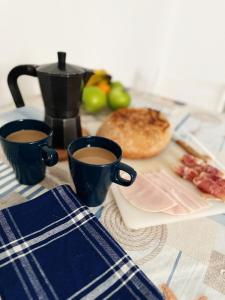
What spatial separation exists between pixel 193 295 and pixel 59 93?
1.44 feet

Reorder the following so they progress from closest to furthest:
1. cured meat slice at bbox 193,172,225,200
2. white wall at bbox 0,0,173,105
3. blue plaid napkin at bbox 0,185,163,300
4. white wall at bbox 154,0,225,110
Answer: blue plaid napkin at bbox 0,185,163,300 → cured meat slice at bbox 193,172,225,200 → white wall at bbox 0,0,173,105 → white wall at bbox 154,0,225,110

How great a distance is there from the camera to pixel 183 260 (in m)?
0.40

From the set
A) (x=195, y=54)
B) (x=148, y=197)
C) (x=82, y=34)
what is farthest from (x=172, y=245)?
(x=195, y=54)

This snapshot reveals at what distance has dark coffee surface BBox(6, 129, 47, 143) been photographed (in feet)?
1.65

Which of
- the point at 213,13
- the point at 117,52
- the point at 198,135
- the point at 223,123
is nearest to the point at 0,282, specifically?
the point at 198,135

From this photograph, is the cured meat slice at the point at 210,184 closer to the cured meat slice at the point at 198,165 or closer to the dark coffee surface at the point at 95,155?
the cured meat slice at the point at 198,165

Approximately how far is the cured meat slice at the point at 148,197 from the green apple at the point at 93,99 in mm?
375

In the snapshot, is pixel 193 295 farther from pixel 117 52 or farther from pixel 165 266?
pixel 117 52

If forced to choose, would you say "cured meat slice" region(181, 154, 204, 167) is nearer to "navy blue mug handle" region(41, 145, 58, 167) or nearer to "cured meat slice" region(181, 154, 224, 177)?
"cured meat slice" region(181, 154, 224, 177)

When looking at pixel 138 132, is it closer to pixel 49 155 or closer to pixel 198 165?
pixel 198 165

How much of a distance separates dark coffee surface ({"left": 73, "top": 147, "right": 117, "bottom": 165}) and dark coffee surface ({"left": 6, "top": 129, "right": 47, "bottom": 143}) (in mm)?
86

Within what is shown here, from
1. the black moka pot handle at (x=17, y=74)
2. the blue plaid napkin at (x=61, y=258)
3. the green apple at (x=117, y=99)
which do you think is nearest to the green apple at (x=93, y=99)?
the green apple at (x=117, y=99)

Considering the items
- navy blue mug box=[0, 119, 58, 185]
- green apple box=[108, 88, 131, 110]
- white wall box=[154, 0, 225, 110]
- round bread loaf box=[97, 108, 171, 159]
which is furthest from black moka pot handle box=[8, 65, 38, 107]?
white wall box=[154, 0, 225, 110]

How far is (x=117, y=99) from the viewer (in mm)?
863
